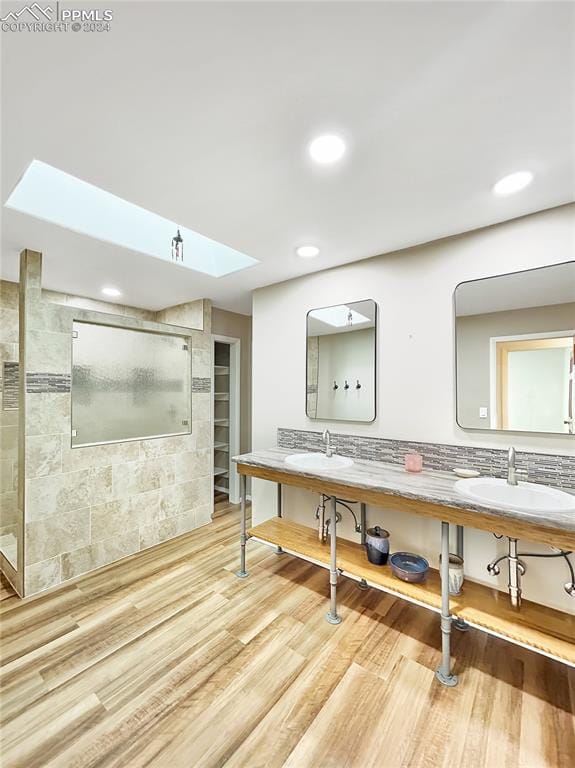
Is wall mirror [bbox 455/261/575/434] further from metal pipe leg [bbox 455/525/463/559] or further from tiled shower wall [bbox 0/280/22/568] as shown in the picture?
tiled shower wall [bbox 0/280/22/568]

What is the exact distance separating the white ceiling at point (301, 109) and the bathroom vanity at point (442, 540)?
1487 mm

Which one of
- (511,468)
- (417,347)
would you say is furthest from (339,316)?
(511,468)

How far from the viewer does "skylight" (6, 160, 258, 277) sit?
174 cm

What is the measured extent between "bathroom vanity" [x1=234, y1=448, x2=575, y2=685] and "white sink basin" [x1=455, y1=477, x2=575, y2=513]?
0.07 meters

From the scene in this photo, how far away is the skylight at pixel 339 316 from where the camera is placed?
8.14 ft

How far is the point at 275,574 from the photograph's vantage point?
243cm

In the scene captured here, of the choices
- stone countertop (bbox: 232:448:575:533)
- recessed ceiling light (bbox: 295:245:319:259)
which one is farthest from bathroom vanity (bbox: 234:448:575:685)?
recessed ceiling light (bbox: 295:245:319:259)

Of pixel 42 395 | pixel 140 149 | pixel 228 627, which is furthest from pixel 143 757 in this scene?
pixel 140 149

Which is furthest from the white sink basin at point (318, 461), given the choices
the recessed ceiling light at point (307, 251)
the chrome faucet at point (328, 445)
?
the recessed ceiling light at point (307, 251)

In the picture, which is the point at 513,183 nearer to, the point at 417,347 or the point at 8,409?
the point at 417,347

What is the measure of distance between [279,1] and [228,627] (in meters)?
2.60

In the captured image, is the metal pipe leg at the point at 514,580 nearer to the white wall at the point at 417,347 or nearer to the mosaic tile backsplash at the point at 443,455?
the white wall at the point at 417,347

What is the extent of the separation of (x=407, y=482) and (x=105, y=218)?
245 cm

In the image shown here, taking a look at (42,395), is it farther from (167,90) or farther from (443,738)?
(443,738)
